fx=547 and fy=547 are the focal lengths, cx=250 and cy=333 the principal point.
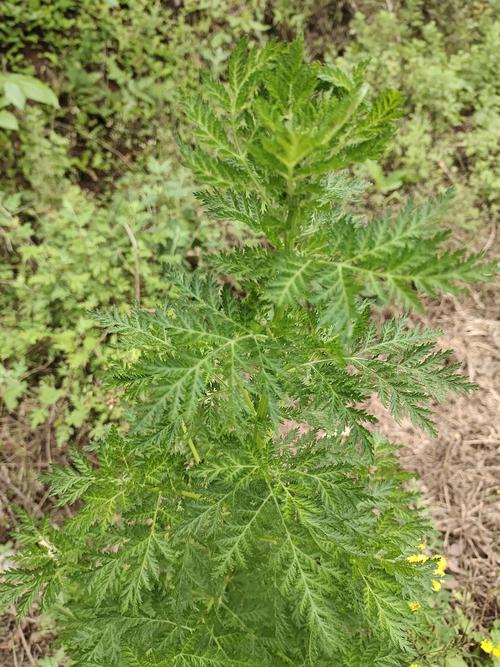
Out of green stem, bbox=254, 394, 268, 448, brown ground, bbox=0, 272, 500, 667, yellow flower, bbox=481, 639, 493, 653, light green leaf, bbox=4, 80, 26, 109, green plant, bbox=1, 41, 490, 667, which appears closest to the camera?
green plant, bbox=1, 41, 490, 667

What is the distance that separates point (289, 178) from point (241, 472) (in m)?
0.81

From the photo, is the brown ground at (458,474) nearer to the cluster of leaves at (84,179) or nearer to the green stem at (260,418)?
the cluster of leaves at (84,179)

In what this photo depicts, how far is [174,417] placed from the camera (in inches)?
47.6

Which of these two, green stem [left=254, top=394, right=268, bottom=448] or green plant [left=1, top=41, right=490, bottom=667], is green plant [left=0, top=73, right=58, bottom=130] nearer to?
green plant [left=1, top=41, right=490, bottom=667]

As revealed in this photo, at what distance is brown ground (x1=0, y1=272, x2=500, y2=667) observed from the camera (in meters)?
3.06

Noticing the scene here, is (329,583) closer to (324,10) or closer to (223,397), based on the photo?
(223,397)

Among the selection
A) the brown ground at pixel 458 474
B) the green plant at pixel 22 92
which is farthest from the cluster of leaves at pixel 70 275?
the green plant at pixel 22 92

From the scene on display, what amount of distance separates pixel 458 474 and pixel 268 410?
259 cm

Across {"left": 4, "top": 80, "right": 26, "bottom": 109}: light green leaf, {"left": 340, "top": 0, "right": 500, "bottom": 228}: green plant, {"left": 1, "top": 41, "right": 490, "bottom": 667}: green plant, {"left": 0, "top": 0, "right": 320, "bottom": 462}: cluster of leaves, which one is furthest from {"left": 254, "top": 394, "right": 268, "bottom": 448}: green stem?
{"left": 340, "top": 0, "right": 500, "bottom": 228}: green plant

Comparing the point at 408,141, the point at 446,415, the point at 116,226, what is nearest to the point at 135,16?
the point at 116,226

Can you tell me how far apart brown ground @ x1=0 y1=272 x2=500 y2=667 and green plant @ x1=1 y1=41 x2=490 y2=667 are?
4.84 feet

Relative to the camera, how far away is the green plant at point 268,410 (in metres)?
1.11

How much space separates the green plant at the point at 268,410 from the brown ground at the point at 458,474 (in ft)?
4.84

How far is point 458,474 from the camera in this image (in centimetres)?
345
